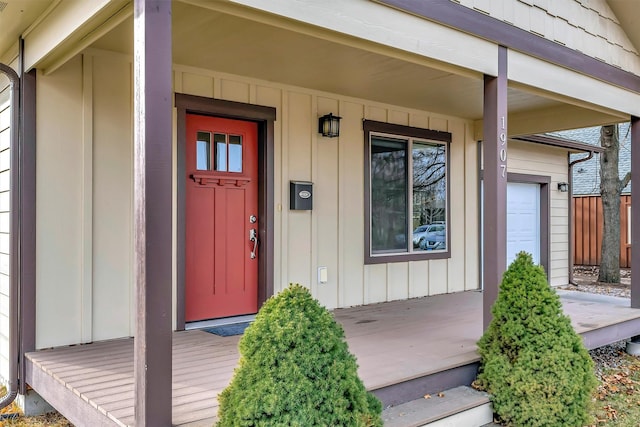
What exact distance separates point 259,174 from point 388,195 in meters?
1.75

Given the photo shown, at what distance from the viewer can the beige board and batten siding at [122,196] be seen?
371 centimetres

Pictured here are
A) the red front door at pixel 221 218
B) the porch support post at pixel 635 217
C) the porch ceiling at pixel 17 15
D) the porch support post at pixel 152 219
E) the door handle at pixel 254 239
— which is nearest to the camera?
the porch support post at pixel 152 219

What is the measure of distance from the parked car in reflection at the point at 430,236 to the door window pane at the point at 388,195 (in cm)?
19

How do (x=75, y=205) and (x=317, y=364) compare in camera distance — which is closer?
(x=317, y=364)

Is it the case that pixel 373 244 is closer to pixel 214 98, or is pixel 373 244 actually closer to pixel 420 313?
pixel 420 313

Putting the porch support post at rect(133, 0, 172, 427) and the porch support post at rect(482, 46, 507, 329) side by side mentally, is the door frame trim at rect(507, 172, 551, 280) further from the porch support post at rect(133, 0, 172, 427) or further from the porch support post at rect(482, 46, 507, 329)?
the porch support post at rect(133, 0, 172, 427)

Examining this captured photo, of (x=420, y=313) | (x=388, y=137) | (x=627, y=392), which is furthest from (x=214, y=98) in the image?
(x=627, y=392)

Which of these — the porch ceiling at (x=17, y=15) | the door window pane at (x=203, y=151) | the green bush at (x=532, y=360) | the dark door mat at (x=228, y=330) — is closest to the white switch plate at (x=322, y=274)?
the dark door mat at (x=228, y=330)

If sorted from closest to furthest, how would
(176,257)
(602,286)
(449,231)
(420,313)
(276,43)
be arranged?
(276,43) < (176,257) < (420,313) < (449,231) < (602,286)

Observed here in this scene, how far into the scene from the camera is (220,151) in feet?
15.1

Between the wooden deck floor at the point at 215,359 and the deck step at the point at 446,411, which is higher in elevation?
the wooden deck floor at the point at 215,359

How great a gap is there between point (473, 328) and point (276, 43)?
2859 mm

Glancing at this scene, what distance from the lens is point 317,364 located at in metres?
2.23

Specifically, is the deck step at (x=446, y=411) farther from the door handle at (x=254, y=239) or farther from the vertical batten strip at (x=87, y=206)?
the vertical batten strip at (x=87, y=206)
